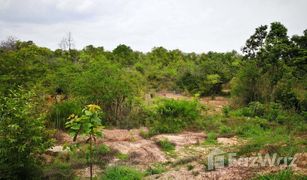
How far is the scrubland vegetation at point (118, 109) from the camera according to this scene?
6613mm

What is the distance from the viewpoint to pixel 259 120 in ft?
41.8

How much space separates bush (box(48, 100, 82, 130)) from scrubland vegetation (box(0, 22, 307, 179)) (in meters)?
0.03

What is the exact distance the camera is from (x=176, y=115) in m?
12.9

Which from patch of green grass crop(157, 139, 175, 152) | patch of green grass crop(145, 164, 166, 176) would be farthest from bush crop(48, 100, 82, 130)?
patch of green grass crop(145, 164, 166, 176)

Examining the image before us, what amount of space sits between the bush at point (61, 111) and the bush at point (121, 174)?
14.9ft

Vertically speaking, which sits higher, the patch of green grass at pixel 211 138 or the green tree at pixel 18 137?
the green tree at pixel 18 137

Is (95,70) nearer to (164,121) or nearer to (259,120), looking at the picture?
(164,121)

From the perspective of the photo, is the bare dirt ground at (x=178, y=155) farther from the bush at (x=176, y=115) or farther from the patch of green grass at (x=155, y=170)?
the bush at (x=176, y=115)

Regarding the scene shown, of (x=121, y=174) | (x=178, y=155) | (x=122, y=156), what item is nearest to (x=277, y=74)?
(x=178, y=155)

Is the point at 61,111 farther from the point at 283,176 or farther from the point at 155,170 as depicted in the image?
the point at 283,176

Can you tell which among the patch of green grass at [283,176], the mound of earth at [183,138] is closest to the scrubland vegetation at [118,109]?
the patch of green grass at [283,176]

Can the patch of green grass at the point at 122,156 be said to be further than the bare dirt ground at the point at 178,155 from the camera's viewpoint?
Yes

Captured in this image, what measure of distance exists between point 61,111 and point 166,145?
12.6 ft

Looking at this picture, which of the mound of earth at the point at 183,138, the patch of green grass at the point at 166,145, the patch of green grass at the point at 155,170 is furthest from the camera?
the mound of earth at the point at 183,138
